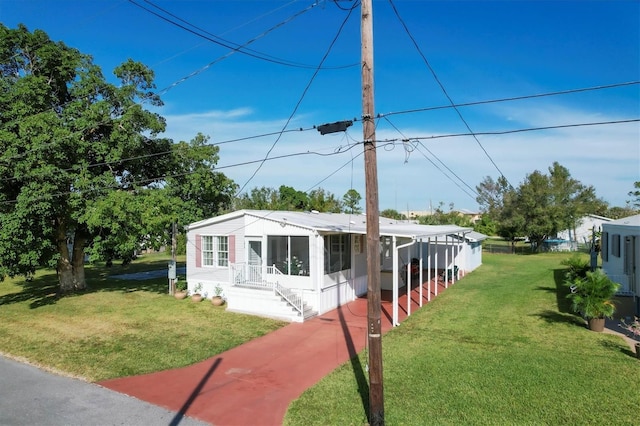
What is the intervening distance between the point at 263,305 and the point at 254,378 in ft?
17.9

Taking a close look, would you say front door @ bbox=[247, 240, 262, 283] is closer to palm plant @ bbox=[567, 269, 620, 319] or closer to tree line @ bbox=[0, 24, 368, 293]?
tree line @ bbox=[0, 24, 368, 293]

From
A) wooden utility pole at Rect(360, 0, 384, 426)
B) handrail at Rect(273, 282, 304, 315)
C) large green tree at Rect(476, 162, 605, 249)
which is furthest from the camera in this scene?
large green tree at Rect(476, 162, 605, 249)

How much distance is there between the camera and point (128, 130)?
17.2 meters

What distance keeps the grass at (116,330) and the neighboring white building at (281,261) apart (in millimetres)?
947

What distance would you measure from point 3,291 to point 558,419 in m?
25.2

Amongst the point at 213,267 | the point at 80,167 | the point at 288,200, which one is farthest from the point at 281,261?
the point at 288,200

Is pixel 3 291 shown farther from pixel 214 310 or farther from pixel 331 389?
pixel 331 389

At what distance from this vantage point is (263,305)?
45.5 ft

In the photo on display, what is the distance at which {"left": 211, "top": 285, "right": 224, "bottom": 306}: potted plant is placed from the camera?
1564 centimetres

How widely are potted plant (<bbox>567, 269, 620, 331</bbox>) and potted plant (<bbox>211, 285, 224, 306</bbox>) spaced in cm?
Result: 1206

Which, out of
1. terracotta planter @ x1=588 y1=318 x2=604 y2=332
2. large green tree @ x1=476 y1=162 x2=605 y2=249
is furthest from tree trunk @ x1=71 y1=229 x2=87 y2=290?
large green tree @ x1=476 y1=162 x2=605 y2=249

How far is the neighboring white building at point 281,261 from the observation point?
45.0 feet

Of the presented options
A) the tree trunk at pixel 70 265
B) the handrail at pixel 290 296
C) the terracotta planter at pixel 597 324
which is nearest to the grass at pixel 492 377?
the terracotta planter at pixel 597 324

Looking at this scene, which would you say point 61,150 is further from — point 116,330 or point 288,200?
point 288,200
